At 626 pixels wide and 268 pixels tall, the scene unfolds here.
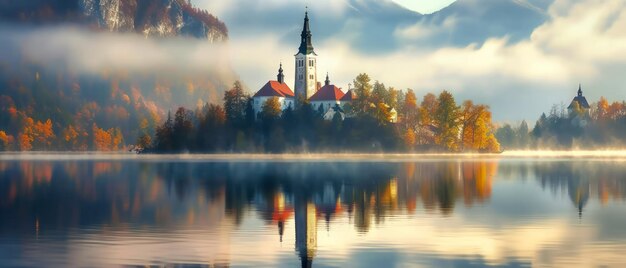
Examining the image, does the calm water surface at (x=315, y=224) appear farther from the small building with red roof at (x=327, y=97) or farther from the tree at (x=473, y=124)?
the small building with red roof at (x=327, y=97)

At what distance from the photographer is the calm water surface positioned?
30.4 metres

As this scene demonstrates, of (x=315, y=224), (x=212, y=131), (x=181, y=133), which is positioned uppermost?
(x=212, y=131)

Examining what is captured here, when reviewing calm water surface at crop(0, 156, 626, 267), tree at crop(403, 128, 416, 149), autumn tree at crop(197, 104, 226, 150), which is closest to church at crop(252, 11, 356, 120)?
autumn tree at crop(197, 104, 226, 150)

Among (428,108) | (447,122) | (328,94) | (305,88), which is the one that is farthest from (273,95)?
(447,122)

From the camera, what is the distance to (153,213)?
45.4 metres

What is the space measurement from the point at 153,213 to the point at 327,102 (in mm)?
135842

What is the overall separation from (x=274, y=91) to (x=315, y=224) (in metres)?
148

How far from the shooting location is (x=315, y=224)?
4122 cm

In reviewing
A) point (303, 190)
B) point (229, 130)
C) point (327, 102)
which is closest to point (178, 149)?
point (229, 130)

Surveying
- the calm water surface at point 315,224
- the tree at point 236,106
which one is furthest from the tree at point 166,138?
the calm water surface at point 315,224

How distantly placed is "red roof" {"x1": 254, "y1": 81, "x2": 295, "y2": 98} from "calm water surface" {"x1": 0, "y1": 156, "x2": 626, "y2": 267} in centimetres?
11904

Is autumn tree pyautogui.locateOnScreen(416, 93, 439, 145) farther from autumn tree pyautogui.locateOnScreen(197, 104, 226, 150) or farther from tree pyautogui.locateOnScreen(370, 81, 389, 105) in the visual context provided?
autumn tree pyautogui.locateOnScreen(197, 104, 226, 150)

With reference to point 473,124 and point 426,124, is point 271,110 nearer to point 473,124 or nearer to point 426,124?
point 426,124

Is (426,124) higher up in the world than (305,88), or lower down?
lower down
